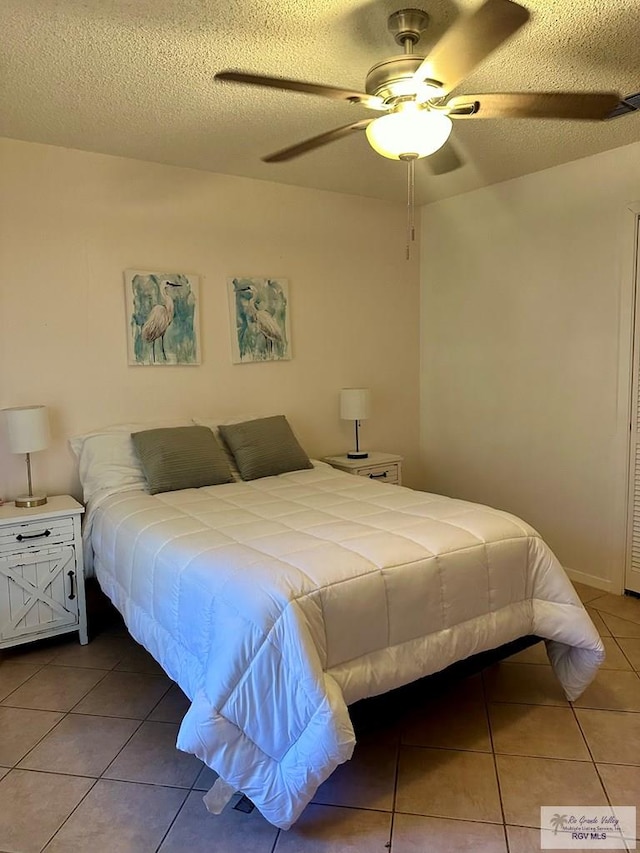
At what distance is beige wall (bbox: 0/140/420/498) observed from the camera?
3236 millimetres

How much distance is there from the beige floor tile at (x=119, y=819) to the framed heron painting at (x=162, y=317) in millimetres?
2245

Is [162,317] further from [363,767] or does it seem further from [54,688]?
[363,767]

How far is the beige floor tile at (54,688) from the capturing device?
8.43 feet

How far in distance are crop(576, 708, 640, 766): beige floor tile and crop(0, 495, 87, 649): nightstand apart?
2.33m

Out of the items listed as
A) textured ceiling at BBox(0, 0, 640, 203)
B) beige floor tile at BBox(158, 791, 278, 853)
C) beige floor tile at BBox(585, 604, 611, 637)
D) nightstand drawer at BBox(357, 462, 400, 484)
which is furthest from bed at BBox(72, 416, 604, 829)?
textured ceiling at BBox(0, 0, 640, 203)

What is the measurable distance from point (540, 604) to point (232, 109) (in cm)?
251

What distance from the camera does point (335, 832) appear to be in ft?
6.07

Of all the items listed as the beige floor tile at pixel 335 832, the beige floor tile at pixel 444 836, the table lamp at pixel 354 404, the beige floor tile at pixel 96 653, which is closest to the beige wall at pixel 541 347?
the table lamp at pixel 354 404

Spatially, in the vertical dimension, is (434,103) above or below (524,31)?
below

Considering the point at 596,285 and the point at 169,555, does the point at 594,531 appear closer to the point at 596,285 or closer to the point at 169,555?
the point at 596,285

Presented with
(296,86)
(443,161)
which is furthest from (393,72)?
(443,161)

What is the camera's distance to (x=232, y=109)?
110 inches

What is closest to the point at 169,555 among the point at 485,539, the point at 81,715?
the point at 81,715

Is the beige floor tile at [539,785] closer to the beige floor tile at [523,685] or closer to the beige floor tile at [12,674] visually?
the beige floor tile at [523,685]
